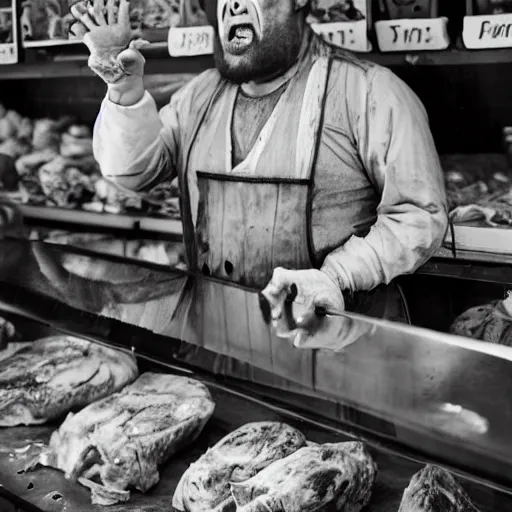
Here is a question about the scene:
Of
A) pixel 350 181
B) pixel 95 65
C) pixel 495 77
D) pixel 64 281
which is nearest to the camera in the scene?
pixel 495 77

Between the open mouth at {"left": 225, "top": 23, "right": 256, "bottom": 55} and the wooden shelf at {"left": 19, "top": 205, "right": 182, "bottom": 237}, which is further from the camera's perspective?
the wooden shelf at {"left": 19, "top": 205, "right": 182, "bottom": 237}

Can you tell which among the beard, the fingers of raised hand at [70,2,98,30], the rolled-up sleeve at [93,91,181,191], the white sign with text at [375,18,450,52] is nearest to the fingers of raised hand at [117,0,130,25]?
the fingers of raised hand at [70,2,98,30]

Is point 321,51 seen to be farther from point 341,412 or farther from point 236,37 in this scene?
point 341,412

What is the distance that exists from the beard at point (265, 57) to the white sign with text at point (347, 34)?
0.07m

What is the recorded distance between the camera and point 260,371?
6.68 ft

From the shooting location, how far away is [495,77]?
1.58m

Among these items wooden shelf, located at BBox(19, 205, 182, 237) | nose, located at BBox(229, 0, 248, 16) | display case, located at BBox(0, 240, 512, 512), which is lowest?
display case, located at BBox(0, 240, 512, 512)

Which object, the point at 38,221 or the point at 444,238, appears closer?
the point at 444,238

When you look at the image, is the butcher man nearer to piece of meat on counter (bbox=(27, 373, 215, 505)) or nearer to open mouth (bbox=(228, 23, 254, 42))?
open mouth (bbox=(228, 23, 254, 42))

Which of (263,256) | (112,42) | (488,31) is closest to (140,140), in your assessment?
Answer: (112,42)

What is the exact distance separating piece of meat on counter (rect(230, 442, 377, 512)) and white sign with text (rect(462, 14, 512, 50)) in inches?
35.9

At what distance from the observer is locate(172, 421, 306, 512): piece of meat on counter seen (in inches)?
75.0

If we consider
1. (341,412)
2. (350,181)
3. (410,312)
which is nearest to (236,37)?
(350,181)

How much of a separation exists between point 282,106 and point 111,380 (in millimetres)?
1027
